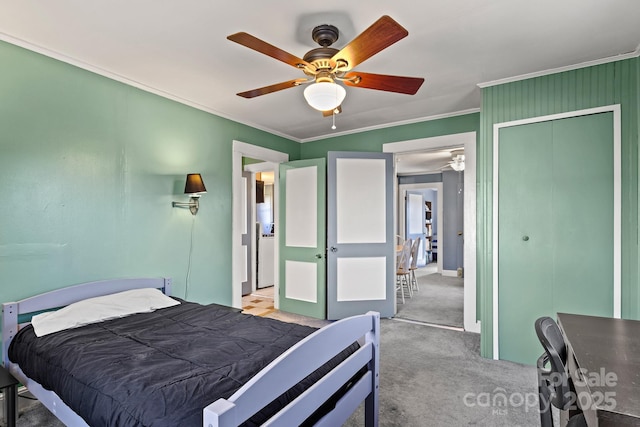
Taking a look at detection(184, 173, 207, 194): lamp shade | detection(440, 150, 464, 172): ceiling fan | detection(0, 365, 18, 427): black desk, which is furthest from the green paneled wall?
detection(0, 365, 18, 427): black desk

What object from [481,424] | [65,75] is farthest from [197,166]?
[481,424]

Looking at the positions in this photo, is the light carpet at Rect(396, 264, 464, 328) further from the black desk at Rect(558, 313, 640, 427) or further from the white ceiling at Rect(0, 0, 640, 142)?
the white ceiling at Rect(0, 0, 640, 142)

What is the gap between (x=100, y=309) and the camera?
2.26 meters

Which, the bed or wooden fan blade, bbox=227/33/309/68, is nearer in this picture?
the bed

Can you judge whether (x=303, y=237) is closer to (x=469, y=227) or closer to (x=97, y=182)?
(x=469, y=227)

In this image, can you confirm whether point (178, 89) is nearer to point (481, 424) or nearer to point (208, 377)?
point (208, 377)

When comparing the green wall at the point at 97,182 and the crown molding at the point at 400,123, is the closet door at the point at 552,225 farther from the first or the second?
the green wall at the point at 97,182

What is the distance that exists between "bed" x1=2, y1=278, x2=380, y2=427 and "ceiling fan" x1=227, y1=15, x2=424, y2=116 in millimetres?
1297

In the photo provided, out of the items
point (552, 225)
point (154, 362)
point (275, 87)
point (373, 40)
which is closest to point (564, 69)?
point (552, 225)

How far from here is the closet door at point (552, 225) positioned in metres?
2.52

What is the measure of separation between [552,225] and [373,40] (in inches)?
86.9

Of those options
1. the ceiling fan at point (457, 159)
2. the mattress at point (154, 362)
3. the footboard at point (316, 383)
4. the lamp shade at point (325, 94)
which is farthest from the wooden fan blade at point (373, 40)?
the ceiling fan at point (457, 159)

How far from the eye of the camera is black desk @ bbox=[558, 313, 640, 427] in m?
0.83

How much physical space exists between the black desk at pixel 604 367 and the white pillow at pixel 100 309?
2.57 metres
